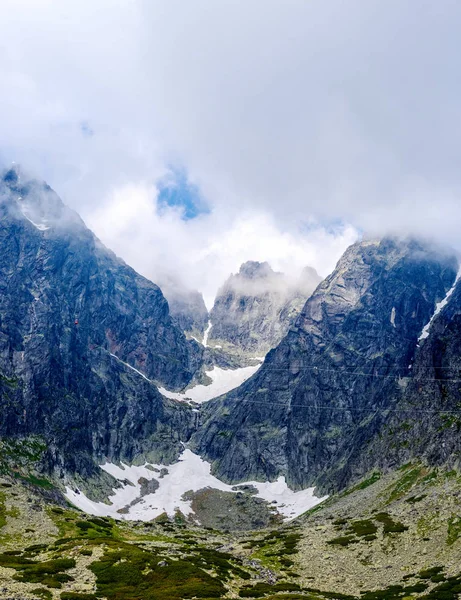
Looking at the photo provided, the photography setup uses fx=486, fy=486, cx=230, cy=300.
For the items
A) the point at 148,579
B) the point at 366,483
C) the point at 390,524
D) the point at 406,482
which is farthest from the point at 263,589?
the point at 366,483

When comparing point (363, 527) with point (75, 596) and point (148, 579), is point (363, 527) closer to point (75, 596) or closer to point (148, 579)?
point (148, 579)

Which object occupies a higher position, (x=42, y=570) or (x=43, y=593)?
(x=43, y=593)

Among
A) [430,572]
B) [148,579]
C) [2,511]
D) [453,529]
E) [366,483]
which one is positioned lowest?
[2,511]

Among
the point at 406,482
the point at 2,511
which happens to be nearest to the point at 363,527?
the point at 406,482

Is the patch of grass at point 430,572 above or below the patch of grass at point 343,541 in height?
above

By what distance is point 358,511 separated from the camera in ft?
408

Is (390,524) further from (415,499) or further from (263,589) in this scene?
(263,589)

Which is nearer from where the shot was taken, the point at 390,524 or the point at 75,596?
the point at 75,596

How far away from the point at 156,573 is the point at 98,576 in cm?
711

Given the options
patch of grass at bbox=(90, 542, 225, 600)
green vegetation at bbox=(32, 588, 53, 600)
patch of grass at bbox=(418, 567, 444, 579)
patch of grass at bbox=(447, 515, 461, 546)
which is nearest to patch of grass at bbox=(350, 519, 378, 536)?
patch of grass at bbox=(447, 515, 461, 546)

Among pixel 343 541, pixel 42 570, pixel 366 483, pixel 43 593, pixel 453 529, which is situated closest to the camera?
pixel 43 593

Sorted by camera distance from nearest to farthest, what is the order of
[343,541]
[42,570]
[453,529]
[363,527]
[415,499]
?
1. [42,570]
2. [453,529]
3. [343,541]
4. [363,527]
5. [415,499]

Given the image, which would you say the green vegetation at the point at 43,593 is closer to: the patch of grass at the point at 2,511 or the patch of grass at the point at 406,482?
the patch of grass at the point at 2,511

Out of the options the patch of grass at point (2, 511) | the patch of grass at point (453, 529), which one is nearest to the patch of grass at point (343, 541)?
the patch of grass at point (453, 529)
